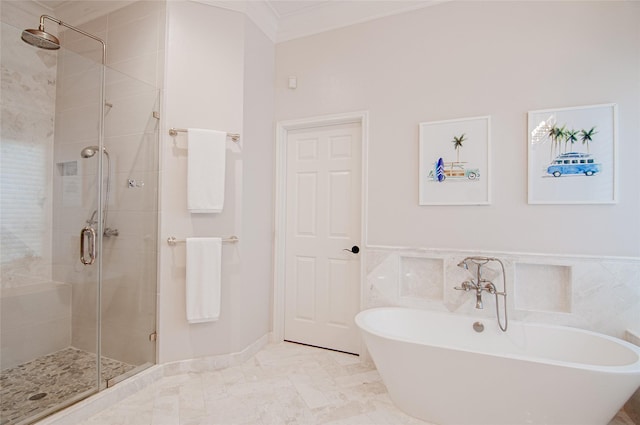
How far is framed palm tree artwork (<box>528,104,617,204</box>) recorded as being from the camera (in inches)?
71.2

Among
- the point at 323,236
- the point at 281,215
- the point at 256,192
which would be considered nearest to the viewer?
the point at 256,192

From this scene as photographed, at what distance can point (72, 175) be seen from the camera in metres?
2.07

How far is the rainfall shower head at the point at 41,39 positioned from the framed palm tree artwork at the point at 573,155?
317 centimetres

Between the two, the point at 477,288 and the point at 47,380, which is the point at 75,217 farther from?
the point at 477,288

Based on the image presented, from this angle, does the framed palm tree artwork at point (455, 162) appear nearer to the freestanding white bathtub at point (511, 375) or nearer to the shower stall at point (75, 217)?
the freestanding white bathtub at point (511, 375)

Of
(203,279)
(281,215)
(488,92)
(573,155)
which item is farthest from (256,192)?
(573,155)

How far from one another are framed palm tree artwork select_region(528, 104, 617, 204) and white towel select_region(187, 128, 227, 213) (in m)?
2.22

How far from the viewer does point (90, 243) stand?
197 centimetres

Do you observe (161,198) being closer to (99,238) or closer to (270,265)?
(99,238)

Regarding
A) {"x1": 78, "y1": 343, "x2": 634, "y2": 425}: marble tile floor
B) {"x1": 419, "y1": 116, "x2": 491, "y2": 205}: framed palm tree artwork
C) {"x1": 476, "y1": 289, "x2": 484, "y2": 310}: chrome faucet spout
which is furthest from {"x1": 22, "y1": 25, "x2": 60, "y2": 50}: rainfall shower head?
{"x1": 476, "y1": 289, "x2": 484, "y2": 310}: chrome faucet spout

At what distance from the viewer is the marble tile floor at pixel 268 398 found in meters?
1.67

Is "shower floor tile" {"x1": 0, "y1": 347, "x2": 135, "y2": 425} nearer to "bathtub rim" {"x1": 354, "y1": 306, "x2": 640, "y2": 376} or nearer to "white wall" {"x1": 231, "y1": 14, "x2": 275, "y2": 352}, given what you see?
"white wall" {"x1": 231, "y1": 14, "x2": 275, "y2": 352}

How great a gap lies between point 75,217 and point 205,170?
0.96 metres

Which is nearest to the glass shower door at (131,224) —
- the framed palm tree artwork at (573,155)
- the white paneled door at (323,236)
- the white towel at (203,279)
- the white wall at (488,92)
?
the white towel at (203,279)
